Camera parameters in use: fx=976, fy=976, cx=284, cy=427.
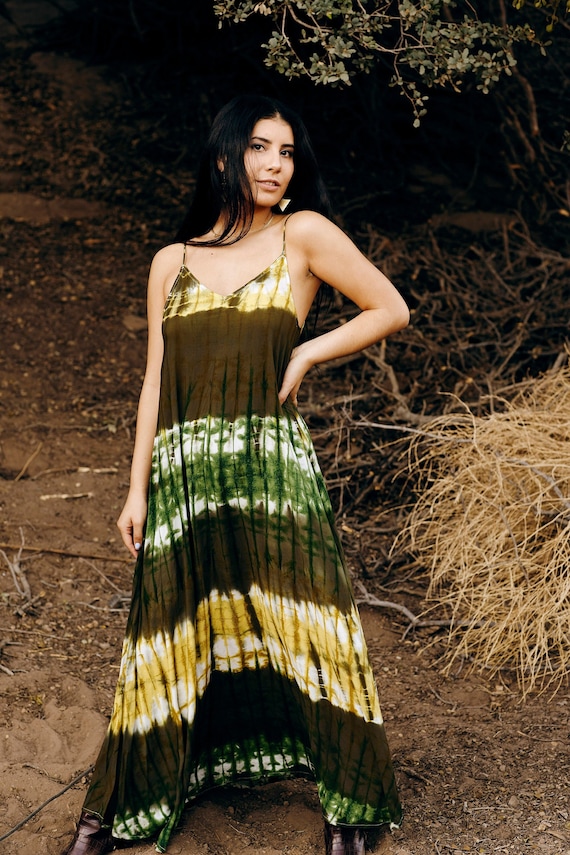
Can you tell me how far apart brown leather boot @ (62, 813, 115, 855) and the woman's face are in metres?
1.57

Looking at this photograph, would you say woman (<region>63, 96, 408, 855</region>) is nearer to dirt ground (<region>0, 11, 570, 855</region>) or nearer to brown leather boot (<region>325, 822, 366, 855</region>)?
brown leather boot (<region>325, 822, 366, 855</region>)

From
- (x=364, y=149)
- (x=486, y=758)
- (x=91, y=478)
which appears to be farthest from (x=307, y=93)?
(x=486, y=758)

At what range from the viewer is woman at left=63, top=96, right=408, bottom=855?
2248 mm

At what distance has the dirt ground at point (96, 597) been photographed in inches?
101

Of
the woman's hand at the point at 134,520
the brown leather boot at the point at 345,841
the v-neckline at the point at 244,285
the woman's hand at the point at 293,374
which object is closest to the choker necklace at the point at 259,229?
the v-neckline at the point at 244,285

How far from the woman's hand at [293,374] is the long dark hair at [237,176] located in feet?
1.05

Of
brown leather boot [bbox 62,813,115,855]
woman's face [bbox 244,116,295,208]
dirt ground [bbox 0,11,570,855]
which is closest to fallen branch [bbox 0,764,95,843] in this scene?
dirt ground [bbox 0,11,570,855]

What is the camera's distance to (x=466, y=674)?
337 cm

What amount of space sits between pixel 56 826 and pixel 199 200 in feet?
5.50

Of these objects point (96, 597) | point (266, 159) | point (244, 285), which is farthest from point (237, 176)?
point (96, 597)

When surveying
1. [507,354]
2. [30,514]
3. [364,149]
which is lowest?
[30,514]

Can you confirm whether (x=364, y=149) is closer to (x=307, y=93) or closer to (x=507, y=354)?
(x=307, y=93)

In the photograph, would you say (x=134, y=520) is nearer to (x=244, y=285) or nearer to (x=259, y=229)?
(x=244, y=285)

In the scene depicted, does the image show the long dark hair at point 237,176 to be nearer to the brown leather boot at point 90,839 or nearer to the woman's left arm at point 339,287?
the woman's left arm at point 339,287
